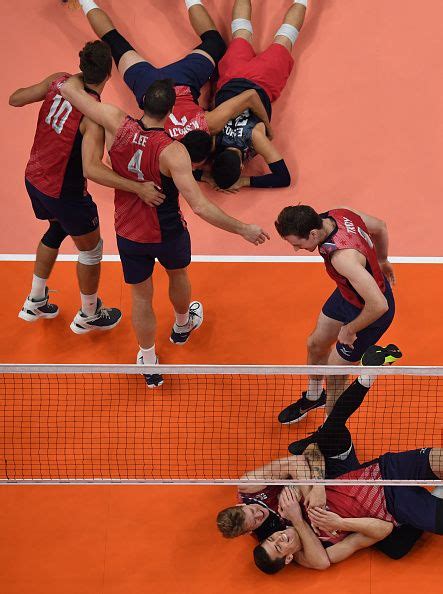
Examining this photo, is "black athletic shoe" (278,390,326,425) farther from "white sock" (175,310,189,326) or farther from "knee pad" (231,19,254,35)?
"knee pad" (231,19,254,35)

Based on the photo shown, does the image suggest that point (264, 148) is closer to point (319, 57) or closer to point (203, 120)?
point (203, 120)

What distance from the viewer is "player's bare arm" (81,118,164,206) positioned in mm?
7652

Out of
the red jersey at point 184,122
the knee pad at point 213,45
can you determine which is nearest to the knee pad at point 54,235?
the red jersey at point 184,122

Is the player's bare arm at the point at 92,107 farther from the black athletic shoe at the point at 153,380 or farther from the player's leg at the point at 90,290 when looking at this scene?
the black athletic shoe at the point at 153,380

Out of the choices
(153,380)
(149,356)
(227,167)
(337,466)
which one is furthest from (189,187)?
(337,466)

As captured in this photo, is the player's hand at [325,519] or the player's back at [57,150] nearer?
the player's hand at [325,519]

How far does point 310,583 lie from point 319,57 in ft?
20.4

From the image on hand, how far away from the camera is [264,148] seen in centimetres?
995

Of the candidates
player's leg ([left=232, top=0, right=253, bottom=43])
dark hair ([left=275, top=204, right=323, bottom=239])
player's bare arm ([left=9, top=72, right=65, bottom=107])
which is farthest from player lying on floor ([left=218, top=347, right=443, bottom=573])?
player's leg ([left=232, top=0, right=253, bottom=43])

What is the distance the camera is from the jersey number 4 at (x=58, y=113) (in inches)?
313

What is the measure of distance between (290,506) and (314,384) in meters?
1.24

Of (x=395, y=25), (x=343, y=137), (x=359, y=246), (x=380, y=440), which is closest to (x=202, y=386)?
(x=380, y=440)

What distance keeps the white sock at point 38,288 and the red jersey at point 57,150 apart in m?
1.03

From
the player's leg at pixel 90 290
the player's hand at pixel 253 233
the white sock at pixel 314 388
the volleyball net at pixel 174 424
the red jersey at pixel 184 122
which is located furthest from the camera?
the red jersey at pixel 184 122
